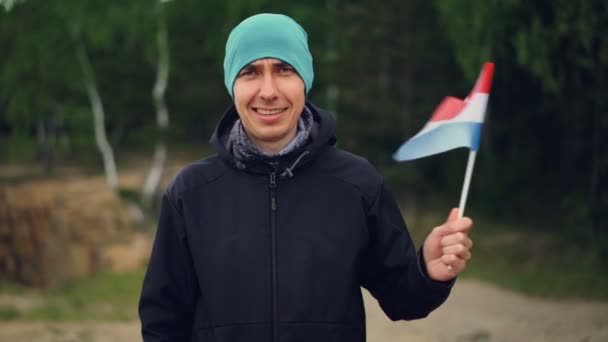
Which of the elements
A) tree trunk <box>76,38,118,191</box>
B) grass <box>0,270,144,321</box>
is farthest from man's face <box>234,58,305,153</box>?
tree trunk <box>76,38,118,191</box>

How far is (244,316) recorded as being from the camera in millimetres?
2352

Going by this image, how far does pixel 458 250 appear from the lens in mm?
2141

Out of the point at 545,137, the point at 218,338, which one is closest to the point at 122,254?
the point at 545,137

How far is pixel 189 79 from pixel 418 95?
1033cm

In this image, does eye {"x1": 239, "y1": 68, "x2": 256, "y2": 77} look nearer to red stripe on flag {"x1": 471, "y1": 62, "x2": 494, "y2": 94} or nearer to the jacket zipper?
the jacket zipper

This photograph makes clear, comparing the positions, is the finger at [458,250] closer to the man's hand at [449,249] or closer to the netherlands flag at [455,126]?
the man's hand at [449,249]

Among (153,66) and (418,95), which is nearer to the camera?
(418,95)

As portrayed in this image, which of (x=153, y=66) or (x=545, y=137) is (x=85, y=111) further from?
(x=545, y=137)

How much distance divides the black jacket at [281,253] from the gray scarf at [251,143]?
2 cm

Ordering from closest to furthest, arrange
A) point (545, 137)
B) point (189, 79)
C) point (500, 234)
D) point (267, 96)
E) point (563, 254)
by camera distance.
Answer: point (267, 96) < point (563, 254) < point (500, 234) < point (545, 137) < point (189, 79)

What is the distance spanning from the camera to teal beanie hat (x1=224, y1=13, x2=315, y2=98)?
235cm

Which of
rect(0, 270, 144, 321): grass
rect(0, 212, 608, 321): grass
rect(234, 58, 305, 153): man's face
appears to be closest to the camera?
rect(234, 58, 305, 153): man's face

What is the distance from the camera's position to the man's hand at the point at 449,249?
6.98 feet

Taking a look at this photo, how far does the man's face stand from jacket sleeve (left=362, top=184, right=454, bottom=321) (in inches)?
12.2
